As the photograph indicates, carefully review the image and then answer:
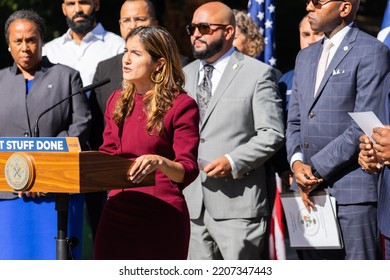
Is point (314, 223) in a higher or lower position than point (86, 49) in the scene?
lower

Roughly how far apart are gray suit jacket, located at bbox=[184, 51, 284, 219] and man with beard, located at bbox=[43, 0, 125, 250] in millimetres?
1493

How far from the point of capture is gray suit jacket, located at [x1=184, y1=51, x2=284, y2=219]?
7109 mm

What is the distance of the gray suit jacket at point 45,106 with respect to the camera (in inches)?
288

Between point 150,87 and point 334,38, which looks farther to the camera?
point 334,38

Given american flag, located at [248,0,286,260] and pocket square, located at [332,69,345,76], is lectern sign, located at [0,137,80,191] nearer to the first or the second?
pocket square, located at [332,69,345,76]

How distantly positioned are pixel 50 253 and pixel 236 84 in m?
1.76

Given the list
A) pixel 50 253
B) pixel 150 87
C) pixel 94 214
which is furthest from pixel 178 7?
pixel 150 87

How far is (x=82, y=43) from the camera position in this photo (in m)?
8.48

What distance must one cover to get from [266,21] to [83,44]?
173 centimetres

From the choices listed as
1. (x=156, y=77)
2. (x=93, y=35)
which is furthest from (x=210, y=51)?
(x=156, y=77)

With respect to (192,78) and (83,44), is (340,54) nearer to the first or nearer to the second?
(192,78)
